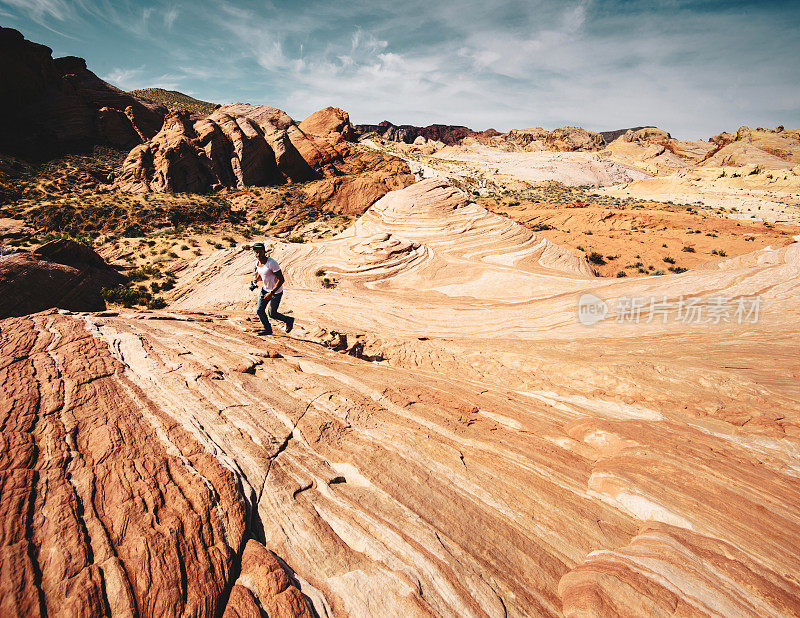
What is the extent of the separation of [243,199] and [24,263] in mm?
25547

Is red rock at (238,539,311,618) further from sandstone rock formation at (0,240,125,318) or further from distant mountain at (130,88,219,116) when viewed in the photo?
distant mountain at (130,88,219,116)

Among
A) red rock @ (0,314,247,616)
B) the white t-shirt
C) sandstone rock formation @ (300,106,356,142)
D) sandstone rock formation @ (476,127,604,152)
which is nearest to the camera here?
red rock @ (0,314,247,616)

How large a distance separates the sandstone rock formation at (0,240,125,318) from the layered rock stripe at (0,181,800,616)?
9.08 metres

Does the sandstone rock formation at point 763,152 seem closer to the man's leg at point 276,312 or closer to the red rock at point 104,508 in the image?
the man's leg at point 276,312

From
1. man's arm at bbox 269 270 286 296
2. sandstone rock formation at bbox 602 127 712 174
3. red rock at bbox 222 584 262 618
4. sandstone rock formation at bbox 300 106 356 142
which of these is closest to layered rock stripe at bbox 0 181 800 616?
red rock at bbox 222 584 262 618

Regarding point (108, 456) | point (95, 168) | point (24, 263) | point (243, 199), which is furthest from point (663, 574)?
point (95, 168)

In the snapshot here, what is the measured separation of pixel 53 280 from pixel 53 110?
5614 cm

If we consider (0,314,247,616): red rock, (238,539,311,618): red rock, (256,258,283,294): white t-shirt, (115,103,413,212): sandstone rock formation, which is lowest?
(238,539,311,618): red rock

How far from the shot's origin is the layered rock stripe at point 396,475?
254cm

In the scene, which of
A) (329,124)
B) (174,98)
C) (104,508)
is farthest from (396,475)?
(174,98)

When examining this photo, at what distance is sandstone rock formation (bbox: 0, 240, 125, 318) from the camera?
484 inches

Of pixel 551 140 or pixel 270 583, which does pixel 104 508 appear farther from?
pixel 551 140

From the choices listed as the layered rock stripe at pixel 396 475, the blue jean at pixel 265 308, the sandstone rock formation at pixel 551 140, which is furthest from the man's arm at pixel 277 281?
the sandstone rock formation at pixel 551 140

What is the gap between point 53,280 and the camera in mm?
13672
